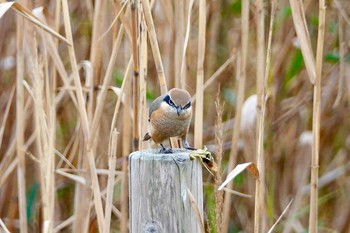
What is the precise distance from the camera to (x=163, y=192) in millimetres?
1243

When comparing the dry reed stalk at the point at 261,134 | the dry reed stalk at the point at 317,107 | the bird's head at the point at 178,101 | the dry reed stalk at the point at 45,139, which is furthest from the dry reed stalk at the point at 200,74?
the dry reed stalk at the point at 45,139

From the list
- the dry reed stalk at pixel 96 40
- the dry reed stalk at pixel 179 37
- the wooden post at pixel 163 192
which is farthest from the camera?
the dry reed stalk at pixel 179 37

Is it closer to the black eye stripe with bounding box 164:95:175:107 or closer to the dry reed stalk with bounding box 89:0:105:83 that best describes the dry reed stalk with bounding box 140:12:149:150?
the black eye stripe with bounding box 164:95:175:107

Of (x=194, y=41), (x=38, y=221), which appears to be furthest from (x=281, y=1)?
(x=38, y=221)

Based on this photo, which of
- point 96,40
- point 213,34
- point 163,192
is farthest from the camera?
point 213,34

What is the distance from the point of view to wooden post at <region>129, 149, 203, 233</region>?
125cm

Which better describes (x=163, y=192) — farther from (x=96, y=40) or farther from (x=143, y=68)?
(x=96, y=40)

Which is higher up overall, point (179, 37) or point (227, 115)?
point (179, 37)

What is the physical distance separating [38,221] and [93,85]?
2.71ft

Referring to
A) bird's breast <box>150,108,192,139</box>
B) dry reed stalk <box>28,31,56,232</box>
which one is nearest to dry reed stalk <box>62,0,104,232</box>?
dry reed stalk <box>28,31,56,232</box>

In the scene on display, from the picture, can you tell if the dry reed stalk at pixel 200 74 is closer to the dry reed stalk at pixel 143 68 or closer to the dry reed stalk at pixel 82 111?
the dry reed stalk at pixel 143 68

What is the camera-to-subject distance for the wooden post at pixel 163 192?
1245 millimetres

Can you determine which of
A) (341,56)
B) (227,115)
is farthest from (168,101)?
(227,115)

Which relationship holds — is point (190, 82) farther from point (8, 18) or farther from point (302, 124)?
point (8, 18)
